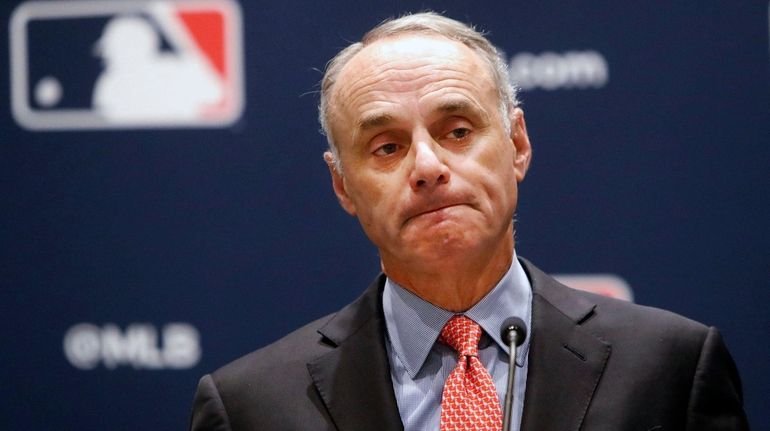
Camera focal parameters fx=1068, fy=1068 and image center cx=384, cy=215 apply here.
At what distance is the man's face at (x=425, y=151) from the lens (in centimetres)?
201

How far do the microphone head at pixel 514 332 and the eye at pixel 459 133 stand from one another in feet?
1.32

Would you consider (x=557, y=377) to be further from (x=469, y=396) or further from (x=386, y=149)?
(x=386, y=149)

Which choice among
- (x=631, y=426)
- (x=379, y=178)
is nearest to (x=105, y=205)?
(x=379, y=178)

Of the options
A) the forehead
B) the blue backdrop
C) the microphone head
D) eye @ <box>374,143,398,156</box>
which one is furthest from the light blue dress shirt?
the blue backdrop

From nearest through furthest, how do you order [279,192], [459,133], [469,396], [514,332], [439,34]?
[514,332], [469,396], [459,133], [439,34], [279,192]

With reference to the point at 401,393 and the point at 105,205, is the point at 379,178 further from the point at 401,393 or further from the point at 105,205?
the point at 105,205

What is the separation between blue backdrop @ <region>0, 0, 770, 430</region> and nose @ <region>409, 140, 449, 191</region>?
3.13 feet

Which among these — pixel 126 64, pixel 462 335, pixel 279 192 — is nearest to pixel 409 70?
pixel 462 335

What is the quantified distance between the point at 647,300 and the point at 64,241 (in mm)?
1735

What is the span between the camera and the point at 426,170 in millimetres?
1987

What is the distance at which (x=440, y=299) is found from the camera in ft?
7.02

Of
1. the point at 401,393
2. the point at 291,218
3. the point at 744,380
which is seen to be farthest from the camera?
the point at 291,218

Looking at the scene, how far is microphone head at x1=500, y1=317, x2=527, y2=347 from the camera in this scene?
186 centimetres

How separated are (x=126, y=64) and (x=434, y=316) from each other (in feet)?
5.01
